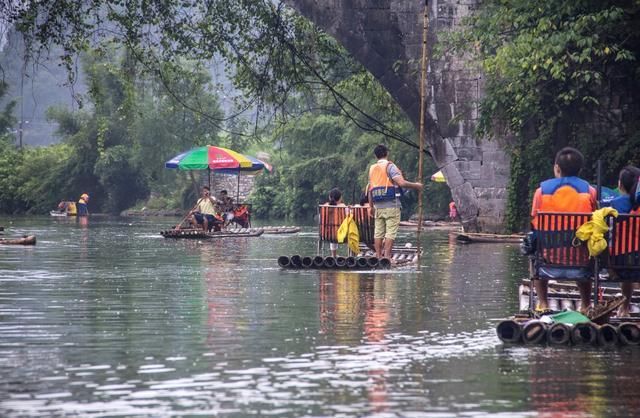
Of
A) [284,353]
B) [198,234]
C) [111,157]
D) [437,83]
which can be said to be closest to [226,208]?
[198,234]

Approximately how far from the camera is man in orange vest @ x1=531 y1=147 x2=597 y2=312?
40.9ft

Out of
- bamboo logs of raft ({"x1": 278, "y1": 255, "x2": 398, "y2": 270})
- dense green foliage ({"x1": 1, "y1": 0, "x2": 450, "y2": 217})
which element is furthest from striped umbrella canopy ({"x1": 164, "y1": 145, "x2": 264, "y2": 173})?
bamboo logs of raft ({"x1": 278, "y1": 255, "x2": 398, "y2": 270})

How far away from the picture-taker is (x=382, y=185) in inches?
825

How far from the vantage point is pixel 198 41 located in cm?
3494

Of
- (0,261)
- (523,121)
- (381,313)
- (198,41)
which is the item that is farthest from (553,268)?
(198,41)

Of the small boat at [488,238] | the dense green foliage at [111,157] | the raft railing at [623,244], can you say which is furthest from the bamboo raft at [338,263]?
the dense green foliage at [111,157]

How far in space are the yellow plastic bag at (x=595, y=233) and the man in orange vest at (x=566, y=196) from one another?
1.79ft

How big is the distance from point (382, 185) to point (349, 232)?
0.97 meters

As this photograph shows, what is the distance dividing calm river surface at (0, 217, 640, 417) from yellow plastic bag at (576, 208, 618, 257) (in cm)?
98

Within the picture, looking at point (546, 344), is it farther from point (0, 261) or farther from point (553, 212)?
point (0, 261)

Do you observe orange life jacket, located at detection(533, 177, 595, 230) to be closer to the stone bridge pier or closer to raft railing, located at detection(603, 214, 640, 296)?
raft railing, located at detection(603, 214, 640, 296)

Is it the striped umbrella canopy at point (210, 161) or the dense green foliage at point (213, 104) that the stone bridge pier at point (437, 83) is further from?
the striped umbrella canopy at point (210, 161)

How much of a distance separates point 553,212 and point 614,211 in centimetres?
51

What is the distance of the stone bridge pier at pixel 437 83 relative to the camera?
3288 centimetres
